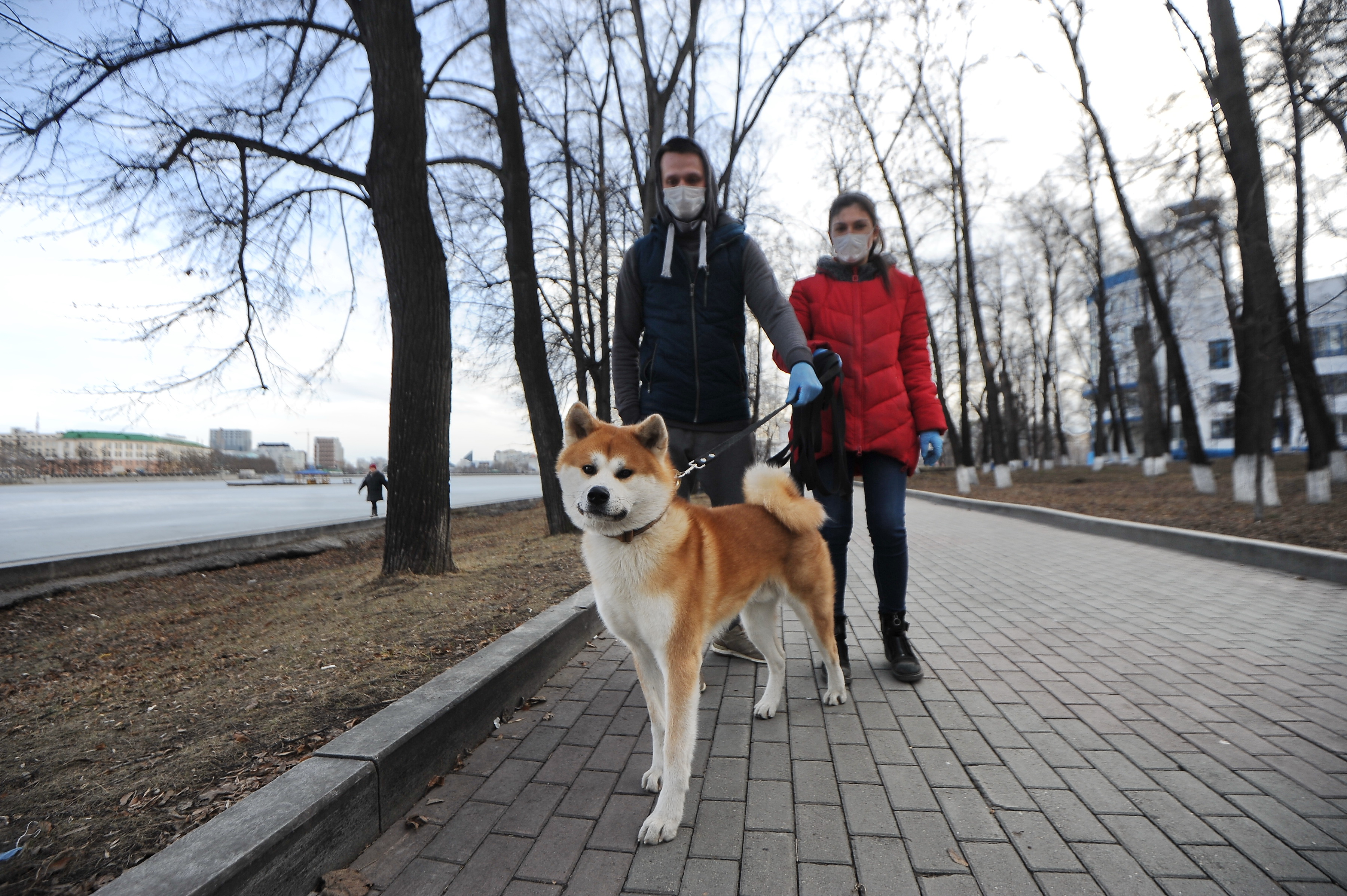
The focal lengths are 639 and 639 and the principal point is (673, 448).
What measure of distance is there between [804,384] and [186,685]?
3.57m

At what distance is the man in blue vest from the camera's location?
3.52 metres

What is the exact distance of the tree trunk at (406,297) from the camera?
6211 millimetres

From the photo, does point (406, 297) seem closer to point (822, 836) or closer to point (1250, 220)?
point (822, 836)

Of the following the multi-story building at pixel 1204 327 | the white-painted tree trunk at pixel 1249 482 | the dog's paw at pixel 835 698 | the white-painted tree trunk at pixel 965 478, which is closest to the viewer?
the dog's paw at pixel 835 698

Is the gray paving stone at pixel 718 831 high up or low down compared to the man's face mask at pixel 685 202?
down

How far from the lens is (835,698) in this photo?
3.31 meters

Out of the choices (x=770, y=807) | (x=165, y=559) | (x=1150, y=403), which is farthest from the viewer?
(x=1150, y=403)

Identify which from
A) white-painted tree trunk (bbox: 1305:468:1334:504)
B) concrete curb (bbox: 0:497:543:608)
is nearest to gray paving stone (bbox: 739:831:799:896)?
concrete curb (bbox: 0:497:543:608)

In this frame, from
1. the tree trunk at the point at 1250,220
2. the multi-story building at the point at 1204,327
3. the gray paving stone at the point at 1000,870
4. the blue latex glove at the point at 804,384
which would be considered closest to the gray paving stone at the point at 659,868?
the gray paving stone at the point at 1000,870

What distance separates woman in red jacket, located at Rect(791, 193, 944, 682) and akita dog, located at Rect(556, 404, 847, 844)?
1.11 metres

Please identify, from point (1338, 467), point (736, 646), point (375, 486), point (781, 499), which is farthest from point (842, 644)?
point (375, 486)

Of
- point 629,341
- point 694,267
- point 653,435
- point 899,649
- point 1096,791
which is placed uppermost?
point 694,267

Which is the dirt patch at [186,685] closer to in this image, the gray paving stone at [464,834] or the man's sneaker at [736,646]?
the gray paving stone at [464,834]

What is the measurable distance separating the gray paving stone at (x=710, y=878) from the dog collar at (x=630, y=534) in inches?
42.2
